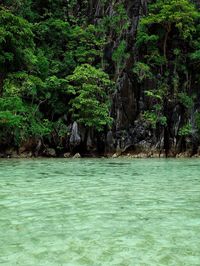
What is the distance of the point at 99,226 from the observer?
433 centimetres

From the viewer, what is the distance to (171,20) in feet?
80.6

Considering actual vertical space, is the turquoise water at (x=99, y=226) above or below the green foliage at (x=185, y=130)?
below

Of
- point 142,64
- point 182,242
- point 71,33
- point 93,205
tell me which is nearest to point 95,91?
point 142,64

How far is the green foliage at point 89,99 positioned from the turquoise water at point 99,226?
1443cm

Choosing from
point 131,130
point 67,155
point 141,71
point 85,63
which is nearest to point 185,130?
point 131,130

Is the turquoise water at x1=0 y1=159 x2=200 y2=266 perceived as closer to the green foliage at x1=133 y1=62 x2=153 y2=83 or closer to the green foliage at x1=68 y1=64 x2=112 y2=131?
the green foliage at x1=68 y1=64 x2=112 y2=131

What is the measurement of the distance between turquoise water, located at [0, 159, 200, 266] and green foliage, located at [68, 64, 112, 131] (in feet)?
47.3

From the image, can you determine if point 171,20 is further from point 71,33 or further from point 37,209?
point 37,209

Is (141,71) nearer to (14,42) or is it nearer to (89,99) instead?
(89,99)

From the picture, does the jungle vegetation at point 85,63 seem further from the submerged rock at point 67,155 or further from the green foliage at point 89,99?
the submerged rock at point 67,155

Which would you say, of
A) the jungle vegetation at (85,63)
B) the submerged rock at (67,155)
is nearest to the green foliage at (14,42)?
the jungle vegetation at (85,63)

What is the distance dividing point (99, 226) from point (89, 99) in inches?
691

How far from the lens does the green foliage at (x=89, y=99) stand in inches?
853

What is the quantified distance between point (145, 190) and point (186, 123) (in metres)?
18.0
